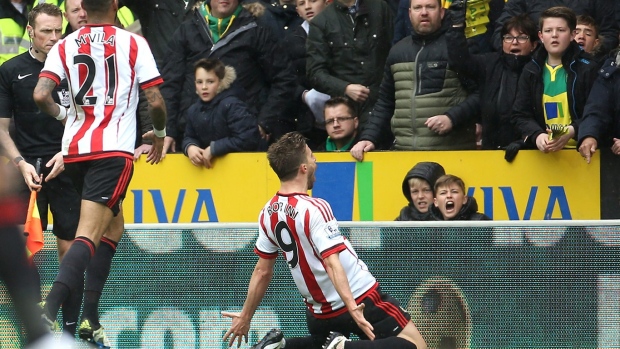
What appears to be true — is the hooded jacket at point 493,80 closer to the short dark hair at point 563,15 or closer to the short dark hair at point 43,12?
the short dark hair at point 563,15

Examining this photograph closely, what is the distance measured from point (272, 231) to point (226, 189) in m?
2.50

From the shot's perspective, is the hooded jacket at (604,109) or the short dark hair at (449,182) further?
the short dark hair at (449,182)

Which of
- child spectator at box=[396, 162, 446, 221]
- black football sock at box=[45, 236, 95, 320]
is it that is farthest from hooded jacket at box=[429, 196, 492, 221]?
black football sock at box=[45, 236, 95, 320]

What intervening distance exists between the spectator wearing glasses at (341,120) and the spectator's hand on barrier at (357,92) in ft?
0.27

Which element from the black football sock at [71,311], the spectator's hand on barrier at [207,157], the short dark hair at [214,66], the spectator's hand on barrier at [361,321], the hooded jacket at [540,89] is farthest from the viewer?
the short dark hair at [214,66]

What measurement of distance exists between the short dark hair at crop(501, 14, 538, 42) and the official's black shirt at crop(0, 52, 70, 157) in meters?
3.53

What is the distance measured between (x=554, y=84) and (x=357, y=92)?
1736 mm

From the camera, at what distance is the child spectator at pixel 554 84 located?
9.12 m

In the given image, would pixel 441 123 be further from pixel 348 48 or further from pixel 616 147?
pixel 616 147

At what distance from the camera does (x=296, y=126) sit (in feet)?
35.1

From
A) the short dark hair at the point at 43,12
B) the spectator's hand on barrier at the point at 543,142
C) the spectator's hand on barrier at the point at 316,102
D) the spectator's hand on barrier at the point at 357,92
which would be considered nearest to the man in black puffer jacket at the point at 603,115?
the spectator's hand on barrier at the point at 543,142

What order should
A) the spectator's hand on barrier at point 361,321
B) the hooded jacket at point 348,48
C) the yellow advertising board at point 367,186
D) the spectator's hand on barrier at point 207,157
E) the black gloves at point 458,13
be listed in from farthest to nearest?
the hooded jacket at point 348,48 → the spectator's hand on barrier at point 207,157 → the black gloves at point 458,13 → the yellow advertising board at point 367,186 → the spectator's hand on barrier at point 361,321

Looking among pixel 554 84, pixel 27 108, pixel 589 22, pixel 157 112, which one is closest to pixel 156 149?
pixel 157 112

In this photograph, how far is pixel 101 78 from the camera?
7.57 m
